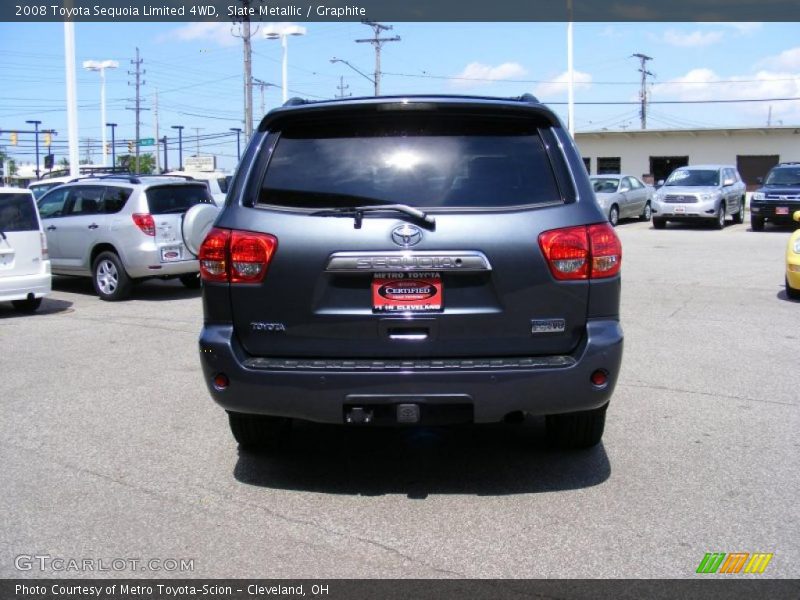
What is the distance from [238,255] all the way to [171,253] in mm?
8508

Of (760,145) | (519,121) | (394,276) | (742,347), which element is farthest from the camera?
(760,145)

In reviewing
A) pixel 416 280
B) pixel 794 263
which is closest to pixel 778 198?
Result: pixel 794 263

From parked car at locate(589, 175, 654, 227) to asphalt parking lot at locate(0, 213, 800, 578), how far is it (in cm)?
1946

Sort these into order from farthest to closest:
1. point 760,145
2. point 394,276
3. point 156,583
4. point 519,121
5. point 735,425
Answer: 1. point 760,145
2. point 735,425
3. point 519,121
4. point 394,276
5. point 156,583

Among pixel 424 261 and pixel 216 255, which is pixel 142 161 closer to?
pixel 216 255

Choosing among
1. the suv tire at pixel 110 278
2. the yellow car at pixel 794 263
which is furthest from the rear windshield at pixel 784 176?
the suv tire at pixel 110 278

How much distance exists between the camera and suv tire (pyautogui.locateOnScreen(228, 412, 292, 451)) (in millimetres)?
5008

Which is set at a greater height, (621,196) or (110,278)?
(621,196)

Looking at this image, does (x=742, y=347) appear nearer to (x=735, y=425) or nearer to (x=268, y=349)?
(x=735, y=425)

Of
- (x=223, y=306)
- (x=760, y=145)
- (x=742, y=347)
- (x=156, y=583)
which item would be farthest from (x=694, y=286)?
(x=760, y=145)

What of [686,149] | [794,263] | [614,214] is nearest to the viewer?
[794,263]

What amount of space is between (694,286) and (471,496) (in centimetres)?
944

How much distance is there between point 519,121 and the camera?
456 cm

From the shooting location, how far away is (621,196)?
2753 centimetres
